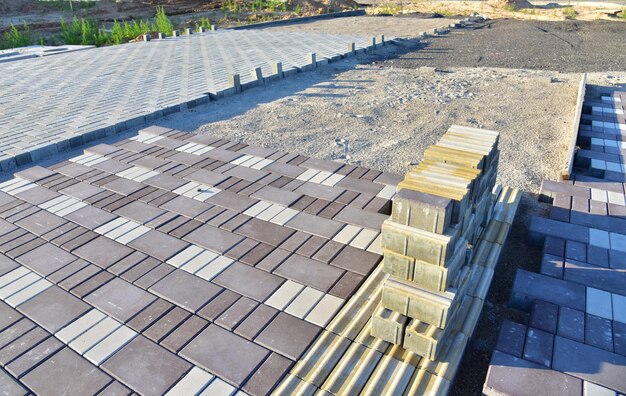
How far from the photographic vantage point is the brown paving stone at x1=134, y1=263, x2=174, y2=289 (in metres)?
2.78

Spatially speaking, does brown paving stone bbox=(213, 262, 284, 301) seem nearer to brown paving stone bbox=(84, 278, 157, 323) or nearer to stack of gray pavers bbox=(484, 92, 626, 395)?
brown paving stone bbox=(84, 278, 157, 323)

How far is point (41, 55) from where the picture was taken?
1189 centimetres

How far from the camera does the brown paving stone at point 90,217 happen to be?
11.3ft

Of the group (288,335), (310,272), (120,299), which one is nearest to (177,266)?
(120,299)

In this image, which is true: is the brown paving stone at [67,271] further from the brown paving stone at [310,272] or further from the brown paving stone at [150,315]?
the brown paving stone at [310,272]

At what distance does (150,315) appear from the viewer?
2.52m

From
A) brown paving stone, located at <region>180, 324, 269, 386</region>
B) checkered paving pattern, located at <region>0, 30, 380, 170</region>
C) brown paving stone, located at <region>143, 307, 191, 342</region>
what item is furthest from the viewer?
checkered paving pattern, located at <region>0, 30, 380, 170</region>

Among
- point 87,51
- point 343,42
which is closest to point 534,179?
point 343,42

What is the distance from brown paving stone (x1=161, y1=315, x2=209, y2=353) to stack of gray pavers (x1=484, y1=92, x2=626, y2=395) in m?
1.52

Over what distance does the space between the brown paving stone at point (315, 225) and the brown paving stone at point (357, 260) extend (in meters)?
0.24

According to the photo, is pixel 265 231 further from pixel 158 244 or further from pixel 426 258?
pixel 426 258

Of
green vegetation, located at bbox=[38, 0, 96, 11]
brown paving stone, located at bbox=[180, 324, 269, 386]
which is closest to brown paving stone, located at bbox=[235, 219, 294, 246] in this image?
brown paving stone, located at bbox=[180, 324, 269, 386]

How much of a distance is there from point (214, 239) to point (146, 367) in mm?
1202

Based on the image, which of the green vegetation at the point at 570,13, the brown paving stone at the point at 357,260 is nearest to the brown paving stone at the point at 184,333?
the brown paving stone at the point at 357,260
